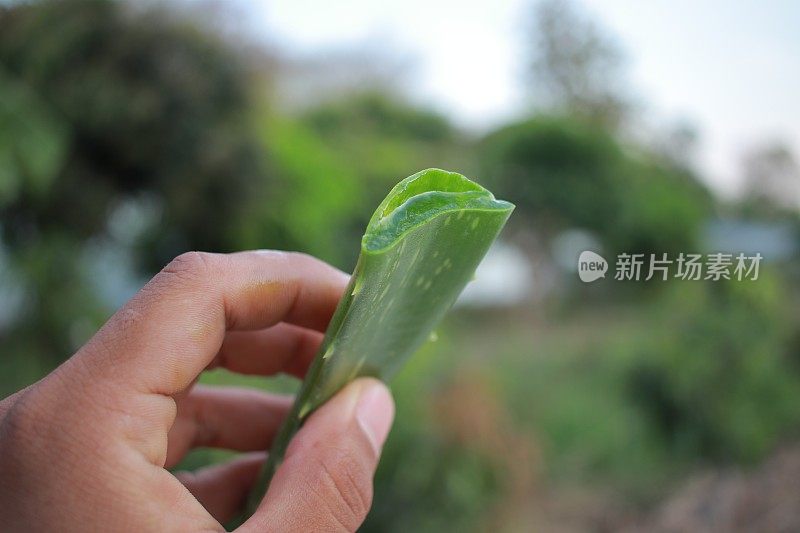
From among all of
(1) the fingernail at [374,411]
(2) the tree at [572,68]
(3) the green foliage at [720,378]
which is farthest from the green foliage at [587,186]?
(1) the fingernail at [374,411]

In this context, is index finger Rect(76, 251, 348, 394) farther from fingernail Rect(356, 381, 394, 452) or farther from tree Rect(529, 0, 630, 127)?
tree Rect(529, 0, 630, 127)

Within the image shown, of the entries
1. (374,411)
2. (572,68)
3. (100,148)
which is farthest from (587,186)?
(374,411)

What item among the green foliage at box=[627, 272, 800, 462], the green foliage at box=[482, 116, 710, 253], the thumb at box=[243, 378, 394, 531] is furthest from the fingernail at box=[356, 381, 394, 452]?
the green foliage at box=[482, 116, 710, 253]

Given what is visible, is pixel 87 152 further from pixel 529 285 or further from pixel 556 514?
pixel 529 285

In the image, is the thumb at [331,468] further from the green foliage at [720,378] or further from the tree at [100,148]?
the tree at [100,148]

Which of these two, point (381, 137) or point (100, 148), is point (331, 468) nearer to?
point (100, 148)

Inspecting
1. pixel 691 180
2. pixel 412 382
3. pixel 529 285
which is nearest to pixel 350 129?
pixel 529 285
